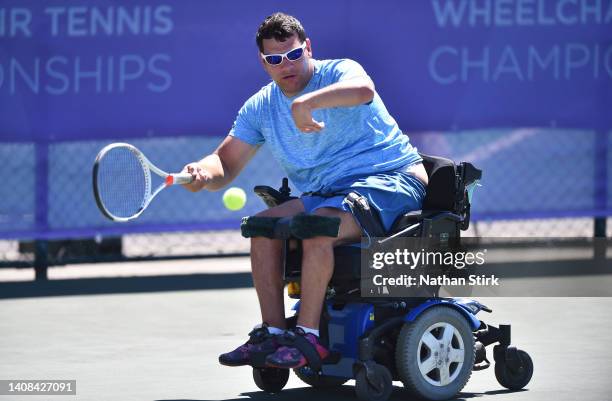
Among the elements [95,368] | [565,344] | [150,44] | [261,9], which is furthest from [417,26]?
[95,368]

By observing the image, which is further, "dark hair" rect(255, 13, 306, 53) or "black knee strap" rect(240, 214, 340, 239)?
"dark hair" rect(255, 13, 306, 53)

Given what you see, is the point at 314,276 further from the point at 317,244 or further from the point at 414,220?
the point at 414,220

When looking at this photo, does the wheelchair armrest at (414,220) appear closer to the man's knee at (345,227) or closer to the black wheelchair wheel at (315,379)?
the man's knee at (345,227)

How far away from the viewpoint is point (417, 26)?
32.8 ft

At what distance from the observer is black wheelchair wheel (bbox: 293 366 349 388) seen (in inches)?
231

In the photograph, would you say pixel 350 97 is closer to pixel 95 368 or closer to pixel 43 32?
pixel 95 368

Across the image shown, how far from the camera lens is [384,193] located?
5656 millimetres

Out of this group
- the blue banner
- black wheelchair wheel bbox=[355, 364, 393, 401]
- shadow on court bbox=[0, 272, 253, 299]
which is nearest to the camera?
black wheelchair wheel bbox=[355, 364, 393, 401]

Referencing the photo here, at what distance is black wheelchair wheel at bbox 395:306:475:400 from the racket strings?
1221mm

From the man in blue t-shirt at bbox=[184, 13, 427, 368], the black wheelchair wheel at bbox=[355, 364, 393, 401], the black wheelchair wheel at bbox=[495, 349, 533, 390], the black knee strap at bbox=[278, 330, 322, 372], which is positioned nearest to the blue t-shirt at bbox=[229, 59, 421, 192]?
the man in blue t-shirt at bbox=[184, 13, 427, 368]

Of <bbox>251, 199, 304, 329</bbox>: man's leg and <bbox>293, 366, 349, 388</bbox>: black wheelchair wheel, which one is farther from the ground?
<bbox>251, 199, 304, 329</bbox>: man's leg

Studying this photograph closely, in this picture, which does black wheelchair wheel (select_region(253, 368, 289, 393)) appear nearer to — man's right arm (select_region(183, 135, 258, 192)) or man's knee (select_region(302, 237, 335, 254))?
man's knee (select_region(302, 237, 335, 254))

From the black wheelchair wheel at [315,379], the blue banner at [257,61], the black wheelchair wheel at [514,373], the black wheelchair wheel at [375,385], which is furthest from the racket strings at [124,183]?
the blue banner at [257,61]

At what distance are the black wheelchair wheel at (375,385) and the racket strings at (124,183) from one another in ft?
3.72
